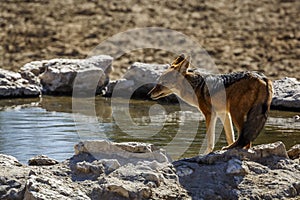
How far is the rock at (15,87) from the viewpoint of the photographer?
13484 mm

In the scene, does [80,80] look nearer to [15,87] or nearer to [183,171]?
[15,87]

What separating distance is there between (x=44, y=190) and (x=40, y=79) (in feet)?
25.8

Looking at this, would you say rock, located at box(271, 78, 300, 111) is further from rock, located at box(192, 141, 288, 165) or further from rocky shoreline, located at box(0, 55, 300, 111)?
rock, located at box(192, 141, 288, 165)

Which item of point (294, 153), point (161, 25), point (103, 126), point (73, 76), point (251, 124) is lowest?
point (161, 25)

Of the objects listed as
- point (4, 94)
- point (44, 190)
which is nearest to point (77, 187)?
point (44, 190)

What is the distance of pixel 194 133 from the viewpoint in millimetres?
10352

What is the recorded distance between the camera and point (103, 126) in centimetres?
1091

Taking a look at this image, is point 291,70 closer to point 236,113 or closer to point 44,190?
point 236,113

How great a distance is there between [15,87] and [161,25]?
5759 mm

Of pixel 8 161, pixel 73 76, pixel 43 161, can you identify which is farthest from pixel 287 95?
pixel 8 161

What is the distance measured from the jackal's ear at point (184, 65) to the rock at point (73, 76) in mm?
5426

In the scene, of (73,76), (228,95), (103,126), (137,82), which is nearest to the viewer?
(228,95)

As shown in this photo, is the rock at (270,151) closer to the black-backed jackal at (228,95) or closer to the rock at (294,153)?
the black-backed jackal at (228,95)

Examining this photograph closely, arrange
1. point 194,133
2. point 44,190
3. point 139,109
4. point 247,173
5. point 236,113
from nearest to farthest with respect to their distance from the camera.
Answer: point 44,190
point 247,173
point 236,113
point 194,133
point 139,109
